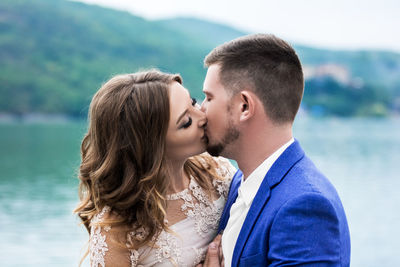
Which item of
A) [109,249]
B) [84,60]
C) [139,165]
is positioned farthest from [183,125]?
[84,60]

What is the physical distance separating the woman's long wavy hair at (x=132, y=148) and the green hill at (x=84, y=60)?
70.3 metres

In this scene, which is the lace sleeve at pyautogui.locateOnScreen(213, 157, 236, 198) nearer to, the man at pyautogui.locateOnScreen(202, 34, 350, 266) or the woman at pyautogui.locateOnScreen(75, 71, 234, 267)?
the woman at pyautogui.locateOnScreen(75, 71, 234, 267)

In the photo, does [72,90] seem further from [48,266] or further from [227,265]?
[227,265]

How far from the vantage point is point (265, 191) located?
2.63m

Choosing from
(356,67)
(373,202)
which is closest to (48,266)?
(373,202)

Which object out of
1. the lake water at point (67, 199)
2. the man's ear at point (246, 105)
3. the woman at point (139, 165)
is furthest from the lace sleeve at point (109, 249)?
the lake water at point (67, 199)

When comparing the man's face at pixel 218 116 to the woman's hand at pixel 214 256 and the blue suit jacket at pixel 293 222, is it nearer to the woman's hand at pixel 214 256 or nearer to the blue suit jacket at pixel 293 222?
the blue suit jacket at pixel 293 222

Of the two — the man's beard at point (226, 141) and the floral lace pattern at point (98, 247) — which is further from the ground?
the man's beard at point (226, 141)

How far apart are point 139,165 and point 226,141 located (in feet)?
1.79

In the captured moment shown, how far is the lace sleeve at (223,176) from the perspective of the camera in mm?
3541

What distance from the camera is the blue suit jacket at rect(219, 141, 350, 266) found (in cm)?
229

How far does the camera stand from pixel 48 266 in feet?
52.6

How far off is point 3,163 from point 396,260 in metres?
33.7

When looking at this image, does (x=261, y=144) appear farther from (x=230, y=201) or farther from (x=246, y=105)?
(x=230, y=201)
